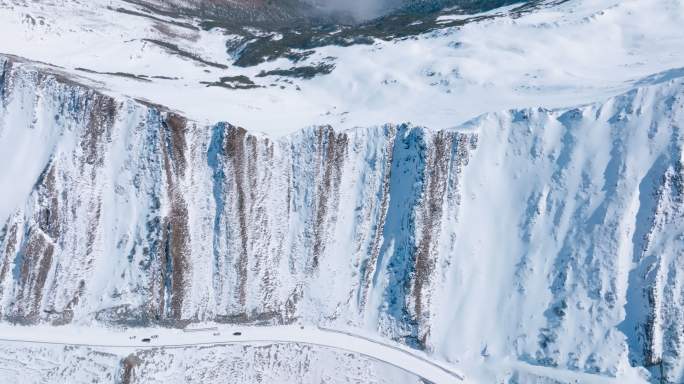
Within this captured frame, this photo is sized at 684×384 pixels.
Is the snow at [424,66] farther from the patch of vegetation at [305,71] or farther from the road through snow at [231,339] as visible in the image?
the road through snow at [231,339]

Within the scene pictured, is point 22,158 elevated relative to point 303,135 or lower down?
lower down

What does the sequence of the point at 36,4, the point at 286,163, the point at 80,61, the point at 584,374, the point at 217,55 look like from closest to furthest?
the point at 584,374 < the point at 286,163 < the point at 80,61 < the point at 36,4 < the point at 217,55

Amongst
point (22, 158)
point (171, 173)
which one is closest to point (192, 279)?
point (171, 173)

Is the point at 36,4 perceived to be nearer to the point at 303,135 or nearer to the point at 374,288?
the point at 303,135

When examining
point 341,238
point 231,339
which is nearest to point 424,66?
point 341,238

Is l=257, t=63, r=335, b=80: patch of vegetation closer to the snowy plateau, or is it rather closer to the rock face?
the snowy plateau

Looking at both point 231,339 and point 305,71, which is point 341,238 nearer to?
point 231,339

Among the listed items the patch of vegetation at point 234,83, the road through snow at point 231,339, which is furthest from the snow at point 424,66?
the road through snow at point 231,339
